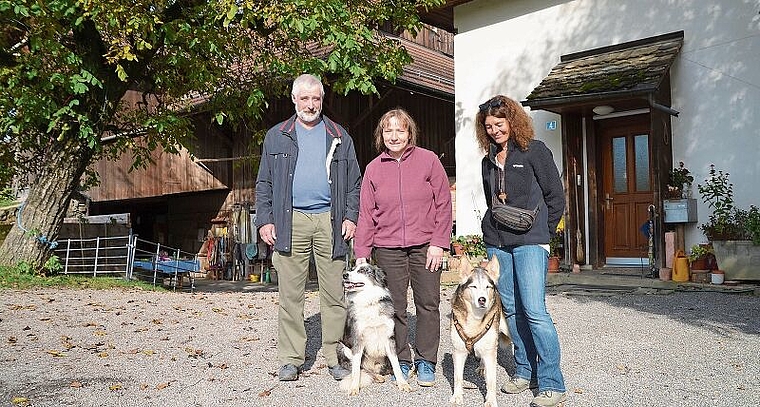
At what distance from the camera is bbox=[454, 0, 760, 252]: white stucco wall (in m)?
9.39

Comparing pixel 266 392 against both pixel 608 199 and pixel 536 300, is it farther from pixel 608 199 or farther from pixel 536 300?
pixel 608 199

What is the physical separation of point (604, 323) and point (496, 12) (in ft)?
23.9

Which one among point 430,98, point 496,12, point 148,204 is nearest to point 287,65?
point 496,12

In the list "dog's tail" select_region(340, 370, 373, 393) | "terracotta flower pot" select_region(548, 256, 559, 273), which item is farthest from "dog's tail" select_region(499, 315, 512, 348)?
"terracotta flower pot" select_region(548, 256, 559, 273)

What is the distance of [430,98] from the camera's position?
58.0ft

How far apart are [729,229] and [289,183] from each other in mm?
7068

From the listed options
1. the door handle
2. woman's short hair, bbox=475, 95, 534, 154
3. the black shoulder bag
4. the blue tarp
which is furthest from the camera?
the blue tarp

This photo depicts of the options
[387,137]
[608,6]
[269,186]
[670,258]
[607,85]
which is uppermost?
[608,6]

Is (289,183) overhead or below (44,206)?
below

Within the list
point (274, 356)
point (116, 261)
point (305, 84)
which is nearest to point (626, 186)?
point (274, 356)

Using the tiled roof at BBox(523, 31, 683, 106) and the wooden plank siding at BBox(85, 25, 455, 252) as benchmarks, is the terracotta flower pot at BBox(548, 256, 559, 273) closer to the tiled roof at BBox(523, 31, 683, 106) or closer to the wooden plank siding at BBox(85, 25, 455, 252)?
the tiled roof at BBox(523, 31, 683, 106)

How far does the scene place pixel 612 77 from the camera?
31.6ft

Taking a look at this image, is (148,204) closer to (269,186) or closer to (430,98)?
(430,98)

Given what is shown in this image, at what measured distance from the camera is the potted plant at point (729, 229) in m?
8.67
